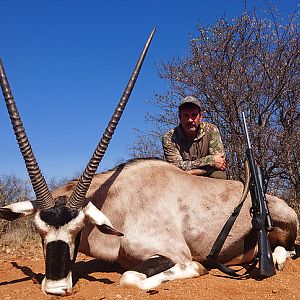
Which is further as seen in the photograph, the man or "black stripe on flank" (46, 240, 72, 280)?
the man

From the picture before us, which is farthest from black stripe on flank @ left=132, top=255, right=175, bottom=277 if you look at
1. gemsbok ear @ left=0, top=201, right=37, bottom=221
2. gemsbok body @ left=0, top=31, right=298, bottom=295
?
gemsbok ear @ left=0, top=201, right=37, bottom=221

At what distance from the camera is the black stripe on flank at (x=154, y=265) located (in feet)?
12.8

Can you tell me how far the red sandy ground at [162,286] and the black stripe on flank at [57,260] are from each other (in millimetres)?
172

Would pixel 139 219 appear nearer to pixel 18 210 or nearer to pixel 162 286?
pixel 162 286

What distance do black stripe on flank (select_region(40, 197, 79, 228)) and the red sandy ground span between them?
55 centimetres

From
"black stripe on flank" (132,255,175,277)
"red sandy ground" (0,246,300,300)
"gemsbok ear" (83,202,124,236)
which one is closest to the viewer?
"red sandy ground" (0,246,300,300)

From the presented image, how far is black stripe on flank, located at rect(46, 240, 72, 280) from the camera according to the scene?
3.55 meters

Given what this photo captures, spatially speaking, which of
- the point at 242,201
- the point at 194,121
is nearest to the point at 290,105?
the point at 194,121

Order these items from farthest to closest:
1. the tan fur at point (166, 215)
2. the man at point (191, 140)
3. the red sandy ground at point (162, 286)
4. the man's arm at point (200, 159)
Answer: the man at point (191, 140)
the man's arm at point (200, 159)
the tan fur at point (166, 215)
the red sandy ground at point (162, 286)

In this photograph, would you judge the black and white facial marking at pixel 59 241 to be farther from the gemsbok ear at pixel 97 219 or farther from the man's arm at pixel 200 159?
the man's arm at pixel 200 159

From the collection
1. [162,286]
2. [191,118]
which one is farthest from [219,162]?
[162,286]

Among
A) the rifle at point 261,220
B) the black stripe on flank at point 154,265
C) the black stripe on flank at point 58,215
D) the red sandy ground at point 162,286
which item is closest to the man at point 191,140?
the rifle at point 261,220

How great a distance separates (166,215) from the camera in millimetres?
4477

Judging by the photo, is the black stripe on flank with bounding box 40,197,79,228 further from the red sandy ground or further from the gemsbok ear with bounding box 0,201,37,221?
the red sandy ground
